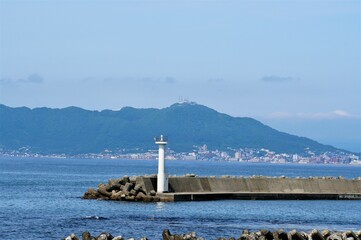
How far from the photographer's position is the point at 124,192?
173ft

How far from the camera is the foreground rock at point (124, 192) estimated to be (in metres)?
52.2

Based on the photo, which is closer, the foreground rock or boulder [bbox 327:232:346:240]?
boulder [bbox 327:232:346:240]

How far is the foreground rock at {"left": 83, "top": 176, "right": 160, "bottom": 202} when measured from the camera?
5216 cm

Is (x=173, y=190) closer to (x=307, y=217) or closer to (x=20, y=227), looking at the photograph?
(x=307, y=217)

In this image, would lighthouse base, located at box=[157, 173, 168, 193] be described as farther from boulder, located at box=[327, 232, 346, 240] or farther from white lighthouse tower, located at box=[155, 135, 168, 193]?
boulder, located at box=[327, 232, 346, 240]

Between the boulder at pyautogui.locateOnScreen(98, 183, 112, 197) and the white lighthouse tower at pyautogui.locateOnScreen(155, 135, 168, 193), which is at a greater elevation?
the white lighthouse tower at pyautogui.locateOnScreen(155, 135, 168, 193)

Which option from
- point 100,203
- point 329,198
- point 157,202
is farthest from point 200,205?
point 329,198

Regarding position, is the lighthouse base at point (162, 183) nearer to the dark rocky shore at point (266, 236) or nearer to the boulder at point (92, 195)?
the boulder at point (92, 195)

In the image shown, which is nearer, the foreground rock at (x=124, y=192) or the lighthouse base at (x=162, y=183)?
the lighthouse base at (x=162, y=183)

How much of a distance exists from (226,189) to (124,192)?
7419 millimetres

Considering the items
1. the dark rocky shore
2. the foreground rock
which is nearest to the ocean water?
the foreground rock

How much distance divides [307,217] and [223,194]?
8260 millimetres

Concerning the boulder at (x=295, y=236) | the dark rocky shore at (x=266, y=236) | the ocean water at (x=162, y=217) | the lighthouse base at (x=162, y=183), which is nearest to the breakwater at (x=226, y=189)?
the lighthouse base at (x=162, y=183)

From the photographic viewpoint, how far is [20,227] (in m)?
40.6
